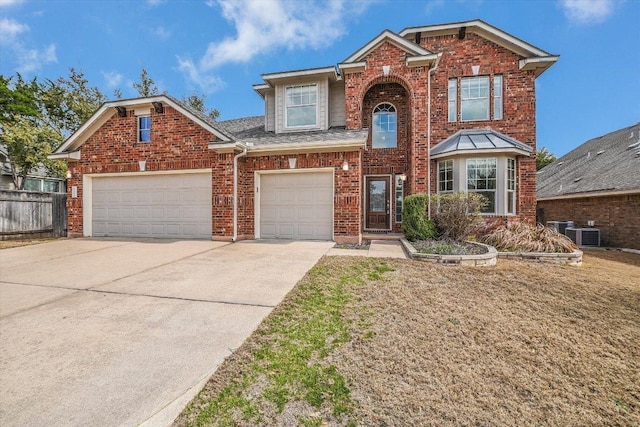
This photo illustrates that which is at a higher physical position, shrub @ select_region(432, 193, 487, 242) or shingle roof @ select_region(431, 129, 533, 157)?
shingle roof @ select_region(431, 129, 533, 157)

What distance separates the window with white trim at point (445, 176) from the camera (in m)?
10.5

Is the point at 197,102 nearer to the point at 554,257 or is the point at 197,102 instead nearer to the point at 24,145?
the point at 24,145

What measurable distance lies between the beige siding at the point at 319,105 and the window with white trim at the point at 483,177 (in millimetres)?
5581

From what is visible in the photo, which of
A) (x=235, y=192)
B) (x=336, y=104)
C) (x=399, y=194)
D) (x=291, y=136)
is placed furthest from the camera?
(x=399, y=194)

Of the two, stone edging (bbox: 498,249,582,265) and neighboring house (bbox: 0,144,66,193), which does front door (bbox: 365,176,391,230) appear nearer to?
stone edging (bbox: 498,249,582,265)

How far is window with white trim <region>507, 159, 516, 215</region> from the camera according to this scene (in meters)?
10.1

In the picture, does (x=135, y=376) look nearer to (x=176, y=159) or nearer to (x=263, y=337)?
(x=263, y=337)

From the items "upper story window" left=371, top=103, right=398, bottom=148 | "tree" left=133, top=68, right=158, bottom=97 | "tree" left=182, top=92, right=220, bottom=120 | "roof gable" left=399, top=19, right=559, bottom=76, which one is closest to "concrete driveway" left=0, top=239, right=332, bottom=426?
"upper story window" left=371, top=103, right=398, bottom=148

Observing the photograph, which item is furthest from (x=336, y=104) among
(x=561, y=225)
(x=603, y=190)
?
(x=561, y=225)

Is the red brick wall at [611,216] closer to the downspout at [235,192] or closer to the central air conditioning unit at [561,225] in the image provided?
the central air conditioning unit at [561,225]

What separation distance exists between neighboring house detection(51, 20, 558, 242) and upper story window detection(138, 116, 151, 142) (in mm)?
53

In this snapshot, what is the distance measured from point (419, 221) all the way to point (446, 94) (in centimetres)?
577

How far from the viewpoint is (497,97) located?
10.9m

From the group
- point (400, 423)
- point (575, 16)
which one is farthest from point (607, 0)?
point (400, 423)
